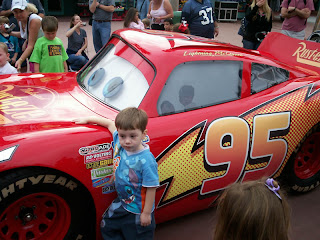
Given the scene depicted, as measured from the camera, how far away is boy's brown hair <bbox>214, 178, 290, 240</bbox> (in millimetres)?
1424

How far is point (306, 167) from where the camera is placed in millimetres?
3684

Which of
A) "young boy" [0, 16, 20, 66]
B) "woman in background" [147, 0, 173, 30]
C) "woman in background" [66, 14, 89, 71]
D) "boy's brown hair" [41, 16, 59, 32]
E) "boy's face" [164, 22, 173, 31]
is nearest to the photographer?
"boy's brown hair" [41, 16, 59, 32]

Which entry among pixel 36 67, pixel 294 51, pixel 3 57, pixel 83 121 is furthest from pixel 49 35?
pixel 294 51

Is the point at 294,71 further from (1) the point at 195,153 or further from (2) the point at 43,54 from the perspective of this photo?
(2) the point at 43,54

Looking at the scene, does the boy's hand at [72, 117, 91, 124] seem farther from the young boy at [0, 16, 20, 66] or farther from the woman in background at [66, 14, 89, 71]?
the woman in background at [66, 14, 89, 71]

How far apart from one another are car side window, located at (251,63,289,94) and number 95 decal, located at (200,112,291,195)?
1.05ft

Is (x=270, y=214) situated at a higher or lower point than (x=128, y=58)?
lower

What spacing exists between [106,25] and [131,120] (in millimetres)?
5547

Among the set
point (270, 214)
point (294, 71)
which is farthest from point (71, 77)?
point (270, 214)

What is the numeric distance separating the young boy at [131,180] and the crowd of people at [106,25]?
2782 millimetres

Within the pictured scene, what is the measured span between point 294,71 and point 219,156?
134 centimetres

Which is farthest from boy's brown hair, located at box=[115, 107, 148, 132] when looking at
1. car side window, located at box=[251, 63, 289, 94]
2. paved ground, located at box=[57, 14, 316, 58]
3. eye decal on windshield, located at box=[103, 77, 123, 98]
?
paved ground, located at box=[57, 14, 316, 58]

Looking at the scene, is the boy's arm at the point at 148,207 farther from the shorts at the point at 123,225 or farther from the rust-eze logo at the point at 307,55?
the rust-eze logo at the point at 307,55

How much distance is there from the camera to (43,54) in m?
4.64
